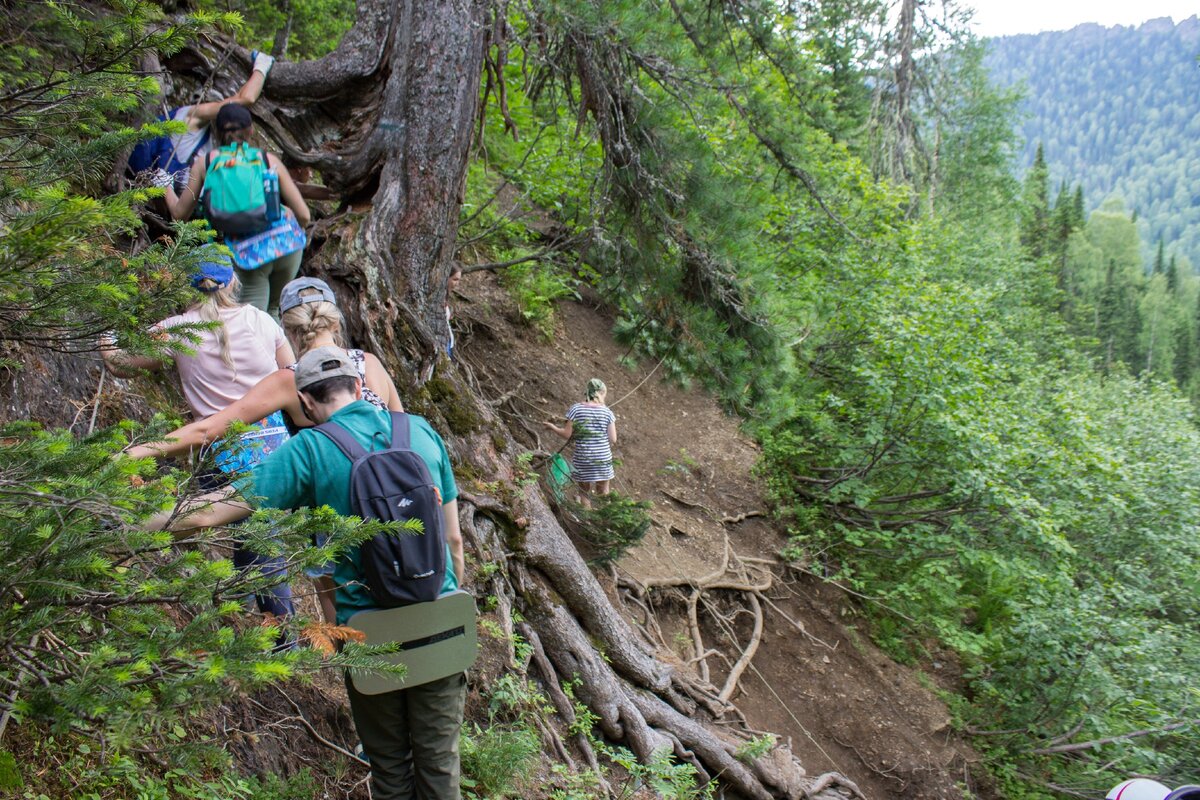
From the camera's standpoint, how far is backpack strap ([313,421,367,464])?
233 cm

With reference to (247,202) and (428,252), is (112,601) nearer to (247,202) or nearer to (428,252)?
(247,202)

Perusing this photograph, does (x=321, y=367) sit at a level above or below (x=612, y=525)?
above

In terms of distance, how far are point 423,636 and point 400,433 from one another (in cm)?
64

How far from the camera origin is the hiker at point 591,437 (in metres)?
8.12

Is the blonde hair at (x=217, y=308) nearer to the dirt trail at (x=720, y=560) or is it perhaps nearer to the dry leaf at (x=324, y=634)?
the dry leaf at (x=324, y=634)

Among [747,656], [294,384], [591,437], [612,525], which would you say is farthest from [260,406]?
[747,656]

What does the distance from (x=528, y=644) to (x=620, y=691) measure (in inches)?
35.7

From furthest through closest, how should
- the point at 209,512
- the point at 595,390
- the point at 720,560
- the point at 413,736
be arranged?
the point at 720,560 → the point at 595,390 → the point at 413,736 → the point at 209,512

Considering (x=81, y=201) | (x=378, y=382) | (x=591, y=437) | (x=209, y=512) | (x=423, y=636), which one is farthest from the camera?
(x=591, y=437)

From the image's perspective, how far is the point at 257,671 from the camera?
1.44 meters

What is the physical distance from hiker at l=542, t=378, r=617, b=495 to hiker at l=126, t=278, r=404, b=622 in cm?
493

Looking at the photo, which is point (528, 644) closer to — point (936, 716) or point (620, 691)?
point (620, 691)

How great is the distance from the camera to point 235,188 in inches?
163

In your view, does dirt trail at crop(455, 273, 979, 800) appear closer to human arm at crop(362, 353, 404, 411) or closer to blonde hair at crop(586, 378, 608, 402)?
blonde hair at crop(586, 378, 608, 402)
